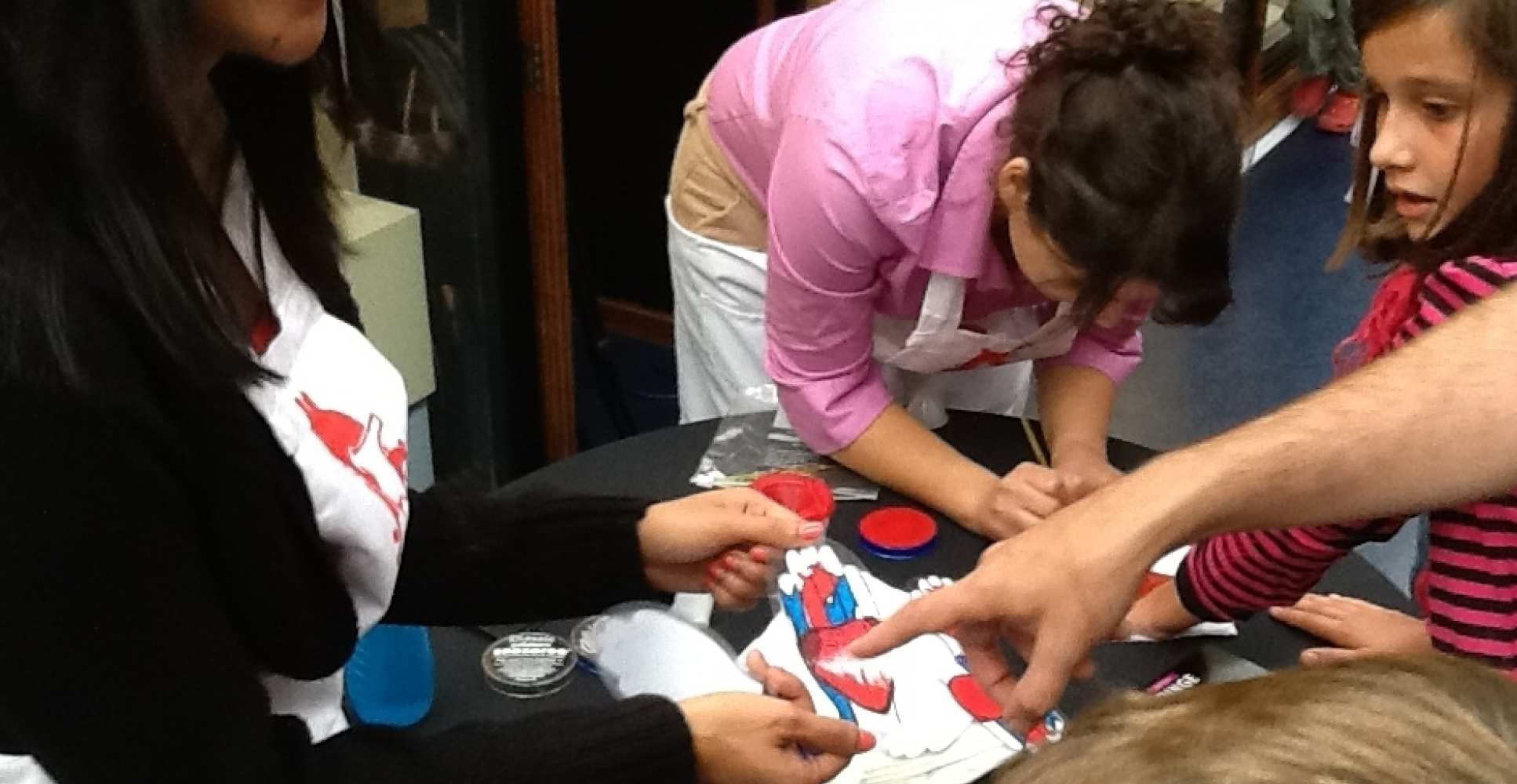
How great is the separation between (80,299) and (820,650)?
0.59m

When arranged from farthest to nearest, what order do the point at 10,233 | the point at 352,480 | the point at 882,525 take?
the point at 882,525, the point at 352,480, the point at 10,233

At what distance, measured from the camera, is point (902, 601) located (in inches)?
43.0

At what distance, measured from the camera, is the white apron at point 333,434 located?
30.3 inches

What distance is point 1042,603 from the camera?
2.62 ft

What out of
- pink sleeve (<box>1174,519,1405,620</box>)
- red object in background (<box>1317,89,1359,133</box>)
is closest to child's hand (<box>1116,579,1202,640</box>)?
pink sleeve (<box>1174,519,1405,620</box>)

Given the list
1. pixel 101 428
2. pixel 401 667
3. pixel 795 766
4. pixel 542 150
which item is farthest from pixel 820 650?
pixel 542 150

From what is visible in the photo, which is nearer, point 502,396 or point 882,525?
point 882,525

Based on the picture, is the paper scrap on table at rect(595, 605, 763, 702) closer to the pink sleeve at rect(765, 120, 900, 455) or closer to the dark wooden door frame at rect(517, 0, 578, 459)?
the pink sleeve at rect(765, 120, 900, 455)

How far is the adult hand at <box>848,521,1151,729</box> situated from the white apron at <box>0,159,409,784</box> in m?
0.29

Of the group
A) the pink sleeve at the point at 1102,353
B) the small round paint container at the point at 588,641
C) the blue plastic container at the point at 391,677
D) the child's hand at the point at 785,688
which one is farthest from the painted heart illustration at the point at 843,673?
the pink sleeve at the point at 1102,353

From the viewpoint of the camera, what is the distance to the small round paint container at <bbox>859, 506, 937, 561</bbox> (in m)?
1.16

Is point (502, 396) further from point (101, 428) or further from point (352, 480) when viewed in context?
point (101, 428)

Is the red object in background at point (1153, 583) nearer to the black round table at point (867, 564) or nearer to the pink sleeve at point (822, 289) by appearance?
the black round table at point (867, 564)

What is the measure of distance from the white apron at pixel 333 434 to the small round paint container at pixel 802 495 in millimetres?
360
